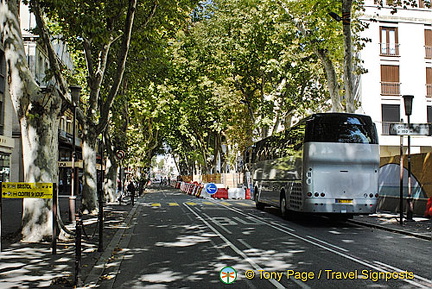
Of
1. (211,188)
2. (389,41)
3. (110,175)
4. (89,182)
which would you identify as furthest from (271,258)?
(389,41)

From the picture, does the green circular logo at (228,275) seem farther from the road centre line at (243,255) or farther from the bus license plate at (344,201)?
the bus license plate at (344,201)

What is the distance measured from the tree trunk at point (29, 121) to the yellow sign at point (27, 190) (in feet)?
3.34

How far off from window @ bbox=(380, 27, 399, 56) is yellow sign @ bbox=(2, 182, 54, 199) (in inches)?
1345

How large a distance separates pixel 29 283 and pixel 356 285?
503 centimetres

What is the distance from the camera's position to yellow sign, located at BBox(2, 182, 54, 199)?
1032cm

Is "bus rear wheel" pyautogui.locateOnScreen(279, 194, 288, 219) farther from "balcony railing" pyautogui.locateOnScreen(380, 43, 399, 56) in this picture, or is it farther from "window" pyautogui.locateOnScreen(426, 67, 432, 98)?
"window" pyautogui.locateOnScreen(426, 67, 432, 98)

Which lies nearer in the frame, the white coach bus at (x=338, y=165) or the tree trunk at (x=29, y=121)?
the tree trunk at (x=29, y=121)

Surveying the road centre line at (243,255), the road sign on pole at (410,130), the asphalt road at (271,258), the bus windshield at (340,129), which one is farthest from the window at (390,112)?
the road centre line at (243,255)

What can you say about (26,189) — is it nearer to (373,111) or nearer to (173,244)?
(173,244)

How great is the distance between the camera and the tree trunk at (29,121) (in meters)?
11.7

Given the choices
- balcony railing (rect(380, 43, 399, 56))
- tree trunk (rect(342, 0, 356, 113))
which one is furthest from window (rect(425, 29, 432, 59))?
tree trunk (rect(342, 0, 356, 113))

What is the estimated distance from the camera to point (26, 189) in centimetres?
1054

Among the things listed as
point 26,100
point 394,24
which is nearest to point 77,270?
point 26,100

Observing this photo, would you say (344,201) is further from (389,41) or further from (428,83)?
(428,83)
